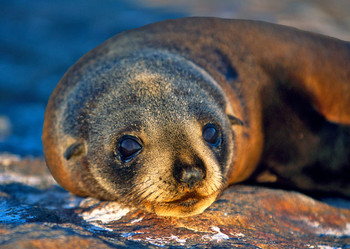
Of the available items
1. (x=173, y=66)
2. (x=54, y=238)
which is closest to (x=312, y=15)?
(x=173, y=66)

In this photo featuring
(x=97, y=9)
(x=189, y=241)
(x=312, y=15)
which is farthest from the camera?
(x=97, y=9)

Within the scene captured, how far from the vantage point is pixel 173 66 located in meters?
4.16

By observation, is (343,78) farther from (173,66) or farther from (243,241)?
(243,241)

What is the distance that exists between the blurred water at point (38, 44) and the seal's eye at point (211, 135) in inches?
209

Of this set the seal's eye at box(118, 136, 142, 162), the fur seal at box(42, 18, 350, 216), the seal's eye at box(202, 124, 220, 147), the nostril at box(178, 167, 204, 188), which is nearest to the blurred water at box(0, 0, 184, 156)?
the fur seal at box(42, 18, 350, 216)

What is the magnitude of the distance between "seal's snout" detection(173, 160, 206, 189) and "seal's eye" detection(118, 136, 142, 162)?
55cm

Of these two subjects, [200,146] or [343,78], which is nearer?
[200,146]

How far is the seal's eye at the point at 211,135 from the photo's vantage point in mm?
3514

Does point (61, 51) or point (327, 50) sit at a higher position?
point (61, 51)

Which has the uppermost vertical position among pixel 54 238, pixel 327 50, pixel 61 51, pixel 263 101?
pixel 61 51

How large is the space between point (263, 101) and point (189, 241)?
2461 mm

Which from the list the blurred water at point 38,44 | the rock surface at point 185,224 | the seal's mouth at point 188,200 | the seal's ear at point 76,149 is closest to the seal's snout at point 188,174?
the seal's mouth at point 188,200

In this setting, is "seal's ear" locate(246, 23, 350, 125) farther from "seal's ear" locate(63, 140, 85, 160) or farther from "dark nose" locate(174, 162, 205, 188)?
"seal's ear" locate(63, 140, 85, 160)

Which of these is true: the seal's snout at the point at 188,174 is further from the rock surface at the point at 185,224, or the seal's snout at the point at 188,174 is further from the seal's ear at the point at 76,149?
the seal's ear at the point at 76,149
